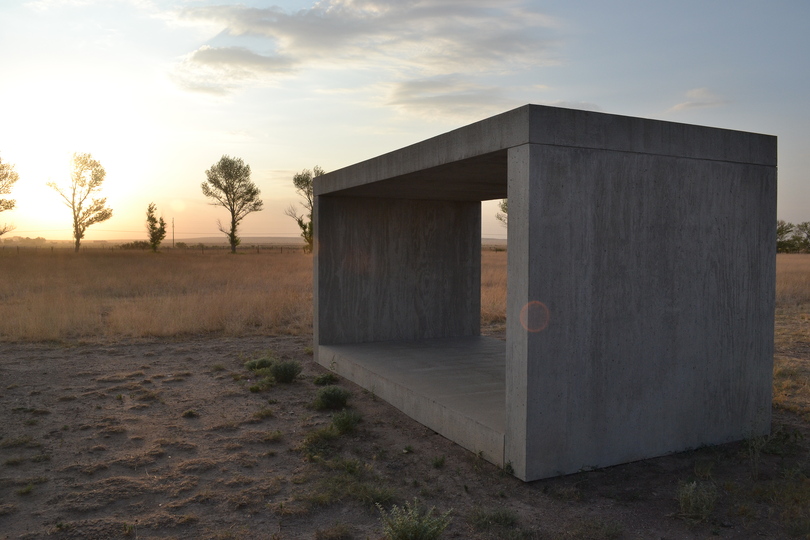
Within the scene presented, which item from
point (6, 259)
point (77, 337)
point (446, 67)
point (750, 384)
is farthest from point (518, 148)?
point (6, 259)

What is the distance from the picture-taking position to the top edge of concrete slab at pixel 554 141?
3.79 metres

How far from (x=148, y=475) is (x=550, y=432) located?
293 cm

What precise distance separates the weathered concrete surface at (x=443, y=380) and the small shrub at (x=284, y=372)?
64 centimetres

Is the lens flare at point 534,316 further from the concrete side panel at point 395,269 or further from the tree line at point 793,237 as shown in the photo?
the tree line at point 793,237

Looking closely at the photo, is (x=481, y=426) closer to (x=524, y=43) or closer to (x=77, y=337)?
(x=524, y=43)

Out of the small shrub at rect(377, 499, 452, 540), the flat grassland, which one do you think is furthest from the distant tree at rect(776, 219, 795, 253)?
the small shrub at rect(377, 499, 452, 540)

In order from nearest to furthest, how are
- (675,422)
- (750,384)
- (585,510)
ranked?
(585,510) < (675,422) < (750,384)

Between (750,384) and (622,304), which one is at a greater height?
(622,304)

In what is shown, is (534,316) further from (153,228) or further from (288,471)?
(153,228)

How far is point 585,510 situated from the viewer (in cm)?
346

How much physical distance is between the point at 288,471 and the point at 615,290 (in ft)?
9.12

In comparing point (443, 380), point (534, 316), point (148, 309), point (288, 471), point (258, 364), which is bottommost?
point (288, 471)

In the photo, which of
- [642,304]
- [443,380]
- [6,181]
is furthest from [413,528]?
[6,181]

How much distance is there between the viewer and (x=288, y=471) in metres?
4.18
